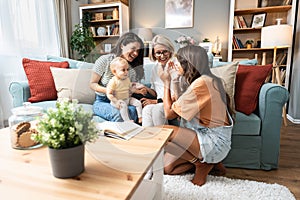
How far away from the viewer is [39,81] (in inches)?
70.0

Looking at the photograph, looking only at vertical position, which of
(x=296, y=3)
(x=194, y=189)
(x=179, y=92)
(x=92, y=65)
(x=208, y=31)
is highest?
(x=296, y=3)

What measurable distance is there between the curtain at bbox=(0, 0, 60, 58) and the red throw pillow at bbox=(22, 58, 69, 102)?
2.26 feet

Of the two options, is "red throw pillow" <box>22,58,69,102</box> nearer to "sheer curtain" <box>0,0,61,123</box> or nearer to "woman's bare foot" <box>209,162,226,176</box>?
"sheer curtain" <box>0,0,61,123</box>

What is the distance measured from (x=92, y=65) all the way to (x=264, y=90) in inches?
47.7

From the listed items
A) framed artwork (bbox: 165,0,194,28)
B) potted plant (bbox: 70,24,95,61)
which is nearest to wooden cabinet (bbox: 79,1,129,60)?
potted plant (bbox: 70,24,95,61)

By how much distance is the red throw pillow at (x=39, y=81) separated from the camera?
1.75m

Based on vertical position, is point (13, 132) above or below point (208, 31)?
A: below

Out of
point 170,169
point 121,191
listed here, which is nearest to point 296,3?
point 170,169

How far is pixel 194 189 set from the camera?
4.08 ft

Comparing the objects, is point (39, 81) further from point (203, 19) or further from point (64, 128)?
point (203, 19)

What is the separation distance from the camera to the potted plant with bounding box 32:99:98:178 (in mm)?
605

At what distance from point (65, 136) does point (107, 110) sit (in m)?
0.25

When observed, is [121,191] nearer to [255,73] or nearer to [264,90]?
[264,90]

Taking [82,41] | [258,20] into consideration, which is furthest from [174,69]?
[258,20]
